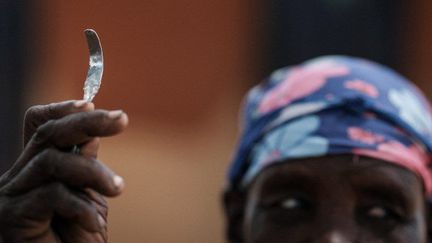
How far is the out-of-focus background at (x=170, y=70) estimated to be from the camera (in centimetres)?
832

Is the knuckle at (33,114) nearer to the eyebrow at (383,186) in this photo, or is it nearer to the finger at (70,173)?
the finger at (70,173)

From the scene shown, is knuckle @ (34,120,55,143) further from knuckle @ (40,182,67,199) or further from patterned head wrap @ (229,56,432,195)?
patterned head wrap @ (229,56,432,195)

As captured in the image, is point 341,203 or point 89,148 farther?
point 341,203

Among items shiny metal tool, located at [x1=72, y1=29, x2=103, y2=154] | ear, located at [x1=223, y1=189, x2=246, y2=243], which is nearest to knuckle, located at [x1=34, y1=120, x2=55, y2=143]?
shiny metal tool, located at [x1=72, y1=29, x2=103, y2=154]

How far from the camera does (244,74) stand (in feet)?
29.0

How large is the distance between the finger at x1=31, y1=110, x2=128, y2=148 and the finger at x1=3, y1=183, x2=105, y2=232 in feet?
0.32

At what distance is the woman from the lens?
4.31 meters

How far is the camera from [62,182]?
10.9 ft

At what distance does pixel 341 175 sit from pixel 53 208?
1.18 metres

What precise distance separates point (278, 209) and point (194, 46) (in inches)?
171

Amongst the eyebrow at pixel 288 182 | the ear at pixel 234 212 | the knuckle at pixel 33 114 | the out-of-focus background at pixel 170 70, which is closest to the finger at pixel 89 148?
the knuckle at pixel 33 114

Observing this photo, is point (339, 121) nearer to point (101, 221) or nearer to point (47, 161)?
point (101, 221)

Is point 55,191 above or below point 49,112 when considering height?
below

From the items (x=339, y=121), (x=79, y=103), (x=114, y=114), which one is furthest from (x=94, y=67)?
(x=339, y=121)
